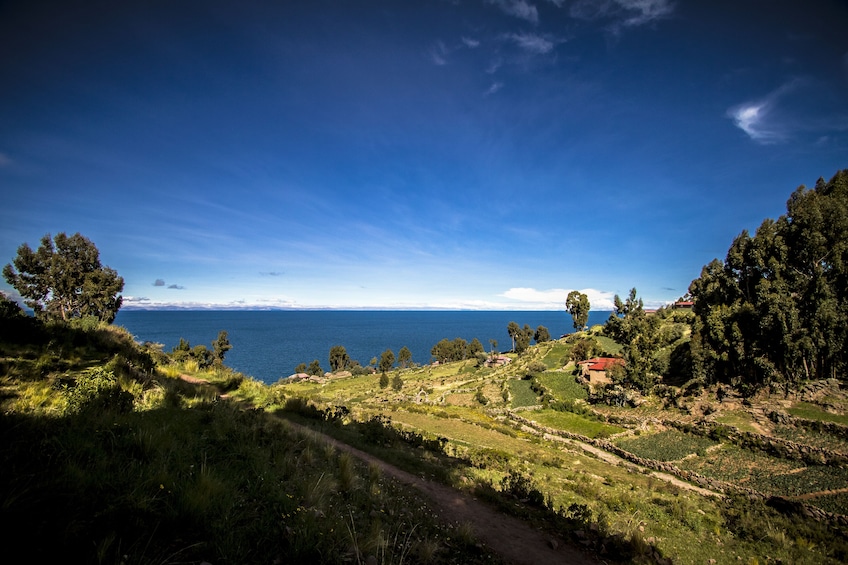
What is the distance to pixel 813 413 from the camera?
29188 mm

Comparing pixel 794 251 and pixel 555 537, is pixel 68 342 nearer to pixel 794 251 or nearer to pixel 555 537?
pixel 555 537

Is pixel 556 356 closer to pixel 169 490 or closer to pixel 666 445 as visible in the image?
pixel 666 445

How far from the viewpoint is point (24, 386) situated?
698cm

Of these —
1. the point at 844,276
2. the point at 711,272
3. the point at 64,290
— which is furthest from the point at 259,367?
the point at 844,276

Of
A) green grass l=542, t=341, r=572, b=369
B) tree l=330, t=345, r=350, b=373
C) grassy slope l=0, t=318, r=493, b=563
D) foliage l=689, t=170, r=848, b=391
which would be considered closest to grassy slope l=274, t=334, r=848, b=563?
grassy slope l=0, t=318, r=493, b=563

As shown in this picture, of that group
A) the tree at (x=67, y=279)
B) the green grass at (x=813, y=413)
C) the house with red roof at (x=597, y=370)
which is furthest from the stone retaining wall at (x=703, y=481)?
the tree at (x=67, y=279)

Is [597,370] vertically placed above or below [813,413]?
below

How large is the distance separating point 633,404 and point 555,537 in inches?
1624

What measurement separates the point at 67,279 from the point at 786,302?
74661 mm

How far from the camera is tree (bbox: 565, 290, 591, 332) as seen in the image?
345 feet

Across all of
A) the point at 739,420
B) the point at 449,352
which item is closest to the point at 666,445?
the point at 739,420

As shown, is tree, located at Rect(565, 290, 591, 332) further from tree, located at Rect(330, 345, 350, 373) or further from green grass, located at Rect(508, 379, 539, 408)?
tree, located at Rect(330, 345, 350, 373)

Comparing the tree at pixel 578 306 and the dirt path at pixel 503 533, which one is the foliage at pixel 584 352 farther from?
the dirt path at pixel 503 533

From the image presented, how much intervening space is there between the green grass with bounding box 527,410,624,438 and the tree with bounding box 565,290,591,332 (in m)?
68.6
